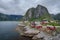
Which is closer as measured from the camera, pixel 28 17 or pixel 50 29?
pixel 50 29

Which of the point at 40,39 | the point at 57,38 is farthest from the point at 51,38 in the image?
the point at 40,39

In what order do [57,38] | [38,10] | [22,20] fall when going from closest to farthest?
1. [57,38]
2. [22,20]
3. [38,10]

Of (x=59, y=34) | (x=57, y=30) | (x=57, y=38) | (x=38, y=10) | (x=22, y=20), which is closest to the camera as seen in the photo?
(x=57, y=38)

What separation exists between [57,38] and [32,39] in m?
2.36

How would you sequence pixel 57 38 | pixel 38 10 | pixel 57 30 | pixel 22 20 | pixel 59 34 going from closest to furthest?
pixel 57 38
pixel 59 34
pixel 57 30
pixel 22 20
pixel 38 10

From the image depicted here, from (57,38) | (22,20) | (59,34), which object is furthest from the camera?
(22,20)

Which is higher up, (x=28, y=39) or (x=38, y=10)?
(x=38, y=10)

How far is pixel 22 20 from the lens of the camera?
29578mm

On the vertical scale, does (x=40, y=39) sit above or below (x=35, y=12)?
below

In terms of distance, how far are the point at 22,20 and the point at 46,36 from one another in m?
19.6

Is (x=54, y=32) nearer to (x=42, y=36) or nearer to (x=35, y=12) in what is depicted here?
(x=42, y=36)

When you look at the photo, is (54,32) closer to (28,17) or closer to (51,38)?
(51,38)

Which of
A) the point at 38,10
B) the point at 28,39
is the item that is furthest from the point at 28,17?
the point at 28,39

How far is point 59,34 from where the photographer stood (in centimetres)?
1008
